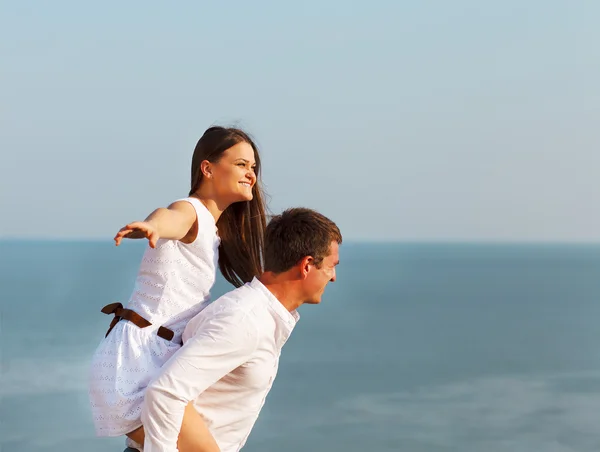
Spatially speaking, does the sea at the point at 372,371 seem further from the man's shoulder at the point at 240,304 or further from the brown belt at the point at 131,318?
the man's shoulder at the point at 240,304

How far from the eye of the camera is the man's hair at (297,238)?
3.25m

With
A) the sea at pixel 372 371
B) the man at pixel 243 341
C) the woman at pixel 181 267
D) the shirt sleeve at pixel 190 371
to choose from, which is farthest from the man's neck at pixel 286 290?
the sea at pixel 372 371

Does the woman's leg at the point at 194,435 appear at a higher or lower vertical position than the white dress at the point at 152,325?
lower

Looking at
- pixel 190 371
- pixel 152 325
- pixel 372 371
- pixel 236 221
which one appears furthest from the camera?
pixel 372 371

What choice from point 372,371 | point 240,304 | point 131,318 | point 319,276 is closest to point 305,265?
point 319,276

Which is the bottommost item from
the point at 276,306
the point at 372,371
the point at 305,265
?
the point at 372,371

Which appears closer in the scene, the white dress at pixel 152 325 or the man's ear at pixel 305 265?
the man's ear at pixel 305 265

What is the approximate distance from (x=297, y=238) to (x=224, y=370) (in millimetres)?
471

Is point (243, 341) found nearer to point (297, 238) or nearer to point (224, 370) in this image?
point (224, 370)

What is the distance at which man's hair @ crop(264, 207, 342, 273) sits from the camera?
3.25 m

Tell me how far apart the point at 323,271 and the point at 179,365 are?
0.56 metres

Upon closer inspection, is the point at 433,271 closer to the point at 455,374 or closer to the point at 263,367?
the point at 455,374

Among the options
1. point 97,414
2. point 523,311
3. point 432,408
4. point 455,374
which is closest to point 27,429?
point 432,408

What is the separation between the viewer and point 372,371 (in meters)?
40.2
